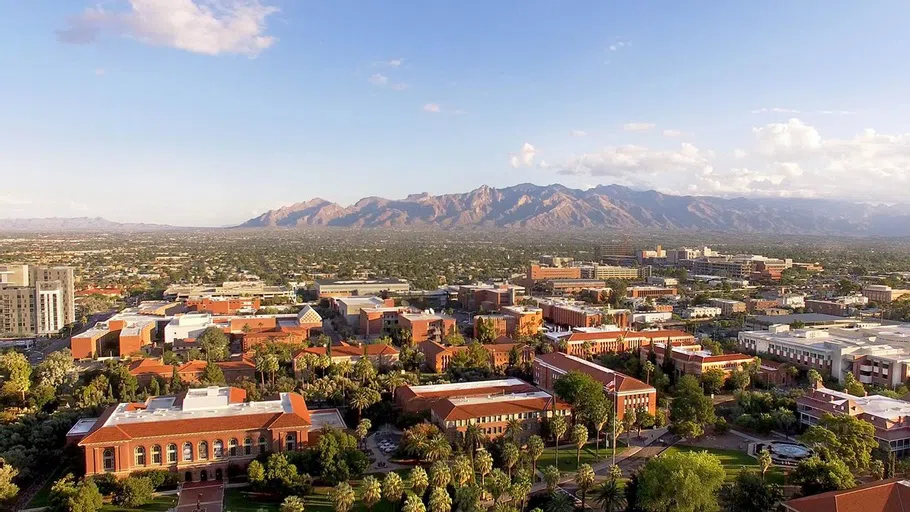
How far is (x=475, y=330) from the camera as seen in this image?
80.9 meters

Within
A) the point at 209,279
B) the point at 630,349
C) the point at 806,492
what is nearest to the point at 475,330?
the point at 630,349

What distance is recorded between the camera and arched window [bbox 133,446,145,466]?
39.9 metres

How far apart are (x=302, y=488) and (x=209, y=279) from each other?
375 feet

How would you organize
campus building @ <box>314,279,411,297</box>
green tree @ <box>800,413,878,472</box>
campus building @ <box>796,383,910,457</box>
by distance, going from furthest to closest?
1. campus building @ <box>314,279,411,297</box>
2. campus building @ <box>796,383,910,457</box>
3. green tree @ <box>800,413,878,472</box>

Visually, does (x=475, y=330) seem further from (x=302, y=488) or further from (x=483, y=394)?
(x=302, y=488)

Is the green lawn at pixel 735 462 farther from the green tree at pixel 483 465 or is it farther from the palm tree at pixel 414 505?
the palm tree at pixel 414 505

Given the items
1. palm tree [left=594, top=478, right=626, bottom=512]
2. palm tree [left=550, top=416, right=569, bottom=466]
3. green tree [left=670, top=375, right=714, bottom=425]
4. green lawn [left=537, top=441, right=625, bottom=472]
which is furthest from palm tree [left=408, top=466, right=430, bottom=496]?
green tree [left=670, top=375, right=714, bottom=425]

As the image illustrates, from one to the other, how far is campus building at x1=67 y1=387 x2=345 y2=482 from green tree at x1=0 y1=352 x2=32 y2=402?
11.9 meters

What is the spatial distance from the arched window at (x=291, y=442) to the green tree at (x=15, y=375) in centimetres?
2450

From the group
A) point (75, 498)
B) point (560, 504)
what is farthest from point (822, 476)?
point (75, 498)

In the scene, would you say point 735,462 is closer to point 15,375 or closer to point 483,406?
point 483,406

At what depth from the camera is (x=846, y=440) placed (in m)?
40.6

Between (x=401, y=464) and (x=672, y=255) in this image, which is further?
(x=672, y=255)

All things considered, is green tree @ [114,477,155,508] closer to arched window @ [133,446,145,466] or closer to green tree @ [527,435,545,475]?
arched window @ [133,446,145,466]
